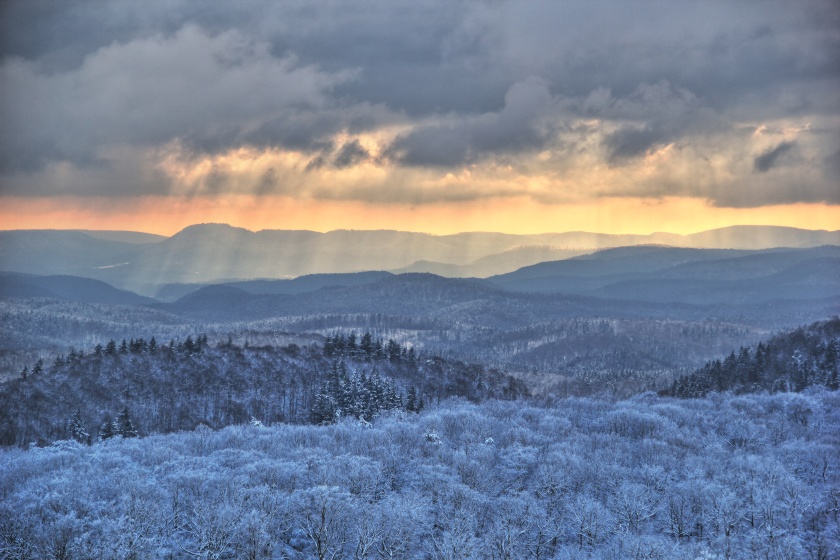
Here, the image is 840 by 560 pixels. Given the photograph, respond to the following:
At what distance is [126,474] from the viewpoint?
298 ft

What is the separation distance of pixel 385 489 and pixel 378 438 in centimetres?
2922

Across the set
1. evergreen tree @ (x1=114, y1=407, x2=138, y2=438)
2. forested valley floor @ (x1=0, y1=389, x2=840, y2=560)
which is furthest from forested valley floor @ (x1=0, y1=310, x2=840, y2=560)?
evergreen tree @ (x1=114, y1=407, x2=138, y2=438)

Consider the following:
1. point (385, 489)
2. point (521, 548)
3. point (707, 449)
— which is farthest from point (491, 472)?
point (707, 449)

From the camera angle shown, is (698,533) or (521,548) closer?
(521,548)

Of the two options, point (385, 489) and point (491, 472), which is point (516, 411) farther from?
point (385, 489)

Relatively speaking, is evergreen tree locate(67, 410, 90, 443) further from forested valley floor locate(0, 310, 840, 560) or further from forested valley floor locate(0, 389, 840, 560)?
forested valley floor locate(0, 389, 840, 560)

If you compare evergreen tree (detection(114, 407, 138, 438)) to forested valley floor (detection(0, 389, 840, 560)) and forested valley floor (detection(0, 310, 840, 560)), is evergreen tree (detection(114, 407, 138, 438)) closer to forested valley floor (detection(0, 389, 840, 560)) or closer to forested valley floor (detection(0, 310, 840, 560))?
forested valley floor (detection(0, 310, 840, 560))

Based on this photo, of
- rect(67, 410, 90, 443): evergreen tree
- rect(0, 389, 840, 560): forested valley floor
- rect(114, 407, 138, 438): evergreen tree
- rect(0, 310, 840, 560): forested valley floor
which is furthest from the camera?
rect(114, 407, 138, 438): evergreen tree

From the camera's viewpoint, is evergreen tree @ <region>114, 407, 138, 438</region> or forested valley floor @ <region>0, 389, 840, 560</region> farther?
evergreen tree @ <region>114, 407, 138, 438</region>

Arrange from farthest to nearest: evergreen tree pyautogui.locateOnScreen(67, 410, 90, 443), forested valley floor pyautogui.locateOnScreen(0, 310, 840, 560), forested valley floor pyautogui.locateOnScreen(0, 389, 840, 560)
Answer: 1. evergreen tree pyautogui.locateOnScreen(67, 410, 90, 443)
2. forested valley floor pyautogui.locateOnScreen(0, 310, 840, 560)
3. forested valley floor pyautogui.locateOnScreen(0, 389, 840, 560)

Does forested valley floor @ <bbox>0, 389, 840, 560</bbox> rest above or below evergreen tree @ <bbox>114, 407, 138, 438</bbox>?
above

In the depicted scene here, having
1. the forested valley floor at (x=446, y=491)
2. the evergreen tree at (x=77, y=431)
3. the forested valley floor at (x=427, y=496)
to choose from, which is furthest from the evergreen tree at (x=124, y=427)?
the forested valley floor at (x=427, y=496)

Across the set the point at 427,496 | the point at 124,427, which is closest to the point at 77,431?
the point at 124,427

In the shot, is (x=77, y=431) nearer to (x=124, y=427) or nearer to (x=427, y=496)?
(x=124, y=427)
